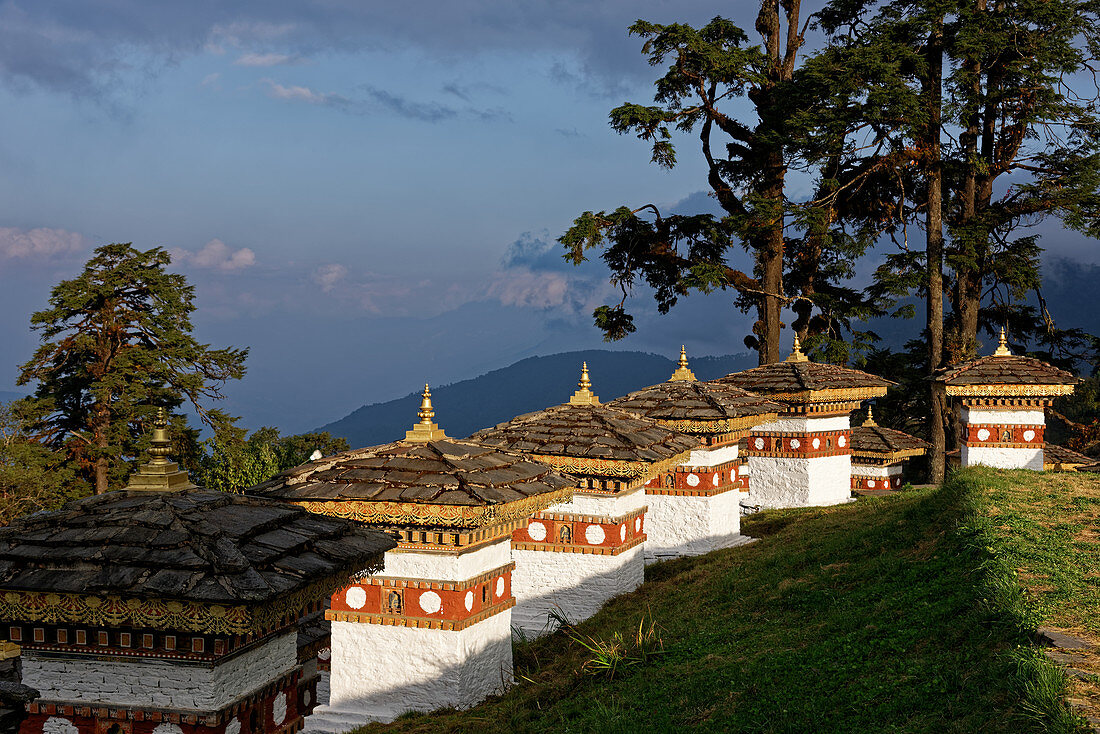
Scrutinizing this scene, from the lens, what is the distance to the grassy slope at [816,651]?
6.51 metres

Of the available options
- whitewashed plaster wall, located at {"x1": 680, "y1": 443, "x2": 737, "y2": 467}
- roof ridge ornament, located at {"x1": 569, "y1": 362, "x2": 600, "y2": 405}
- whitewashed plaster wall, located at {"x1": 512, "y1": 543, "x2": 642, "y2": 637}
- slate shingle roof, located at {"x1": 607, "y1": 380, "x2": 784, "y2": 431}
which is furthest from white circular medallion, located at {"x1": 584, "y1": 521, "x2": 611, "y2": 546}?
slate shingle roof, located at {"x1": 607, "y1": 380, "x2": 784, "y2": 431}

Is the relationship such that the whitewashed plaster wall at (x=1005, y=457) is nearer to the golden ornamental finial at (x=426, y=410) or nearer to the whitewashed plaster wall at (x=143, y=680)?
the golden ornamental finial at (x=426, y=410)

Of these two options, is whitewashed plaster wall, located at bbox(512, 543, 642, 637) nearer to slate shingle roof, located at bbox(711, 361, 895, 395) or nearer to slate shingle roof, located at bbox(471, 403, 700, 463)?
slate shingle roof, located at bbox(471, 403, 700, 463)

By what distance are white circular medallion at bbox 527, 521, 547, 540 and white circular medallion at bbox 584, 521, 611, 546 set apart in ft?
1.85

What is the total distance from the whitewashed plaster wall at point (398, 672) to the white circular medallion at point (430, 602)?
206mm

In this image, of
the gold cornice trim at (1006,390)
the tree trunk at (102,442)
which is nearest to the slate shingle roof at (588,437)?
the gold cornice trim at (1006,390)

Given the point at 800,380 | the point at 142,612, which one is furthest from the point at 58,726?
the point at 800,380

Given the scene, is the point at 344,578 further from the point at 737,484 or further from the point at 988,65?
the point at 988,65

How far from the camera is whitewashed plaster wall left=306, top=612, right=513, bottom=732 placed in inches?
363

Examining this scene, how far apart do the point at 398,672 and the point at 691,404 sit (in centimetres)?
801

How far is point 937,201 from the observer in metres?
26.2

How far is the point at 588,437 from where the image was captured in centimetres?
1257

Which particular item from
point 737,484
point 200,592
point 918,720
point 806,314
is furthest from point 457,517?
point 806,314

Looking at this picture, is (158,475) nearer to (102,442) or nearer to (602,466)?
(602,466)
